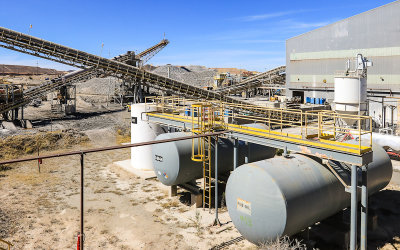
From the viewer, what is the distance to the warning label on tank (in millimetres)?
9141

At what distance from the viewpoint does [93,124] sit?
3241 centimetres

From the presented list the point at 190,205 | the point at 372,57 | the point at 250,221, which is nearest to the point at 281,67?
the point at 372,57

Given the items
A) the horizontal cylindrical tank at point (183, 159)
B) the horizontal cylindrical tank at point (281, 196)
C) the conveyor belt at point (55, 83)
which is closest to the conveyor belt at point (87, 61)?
the conveyor belt at point (55, 83)

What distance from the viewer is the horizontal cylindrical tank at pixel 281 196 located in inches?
342

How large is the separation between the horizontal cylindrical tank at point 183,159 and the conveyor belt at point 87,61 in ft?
48.6

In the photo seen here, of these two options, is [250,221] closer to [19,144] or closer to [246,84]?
[19,144]

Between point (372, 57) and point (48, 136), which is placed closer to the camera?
point (48, 136)

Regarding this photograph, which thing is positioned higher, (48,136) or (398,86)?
(398,86)

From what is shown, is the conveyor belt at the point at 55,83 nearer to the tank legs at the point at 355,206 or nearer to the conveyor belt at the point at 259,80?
the conveyor belt at the point at 259,80

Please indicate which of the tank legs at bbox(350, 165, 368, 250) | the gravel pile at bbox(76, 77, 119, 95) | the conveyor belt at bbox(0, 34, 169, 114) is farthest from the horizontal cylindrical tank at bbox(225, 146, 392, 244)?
the gravel pile at bbox(76, 77, 119, 95)

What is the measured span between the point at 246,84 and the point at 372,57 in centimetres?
1949

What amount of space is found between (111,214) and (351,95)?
14.1 metres

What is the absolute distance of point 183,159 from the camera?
13344mm

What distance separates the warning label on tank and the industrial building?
68.4 ft
